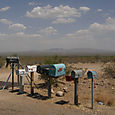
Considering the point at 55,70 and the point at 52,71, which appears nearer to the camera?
the point at 55,70

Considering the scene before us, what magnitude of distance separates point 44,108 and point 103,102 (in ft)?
9.19

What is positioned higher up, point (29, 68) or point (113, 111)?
point (29, 68)

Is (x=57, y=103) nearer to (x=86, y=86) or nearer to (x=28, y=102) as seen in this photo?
(x=28, y=102)

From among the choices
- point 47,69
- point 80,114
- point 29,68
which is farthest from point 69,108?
point 29,68

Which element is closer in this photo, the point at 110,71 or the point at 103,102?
the point at 103,102

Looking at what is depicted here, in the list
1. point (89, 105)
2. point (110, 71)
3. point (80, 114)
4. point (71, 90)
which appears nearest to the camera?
point (80, 114)

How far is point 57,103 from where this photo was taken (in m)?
7.21

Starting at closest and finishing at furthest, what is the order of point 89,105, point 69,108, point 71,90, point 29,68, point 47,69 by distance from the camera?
point 69,108 → point 89,105 → point 47,69 → point 29,68 → point 71,90

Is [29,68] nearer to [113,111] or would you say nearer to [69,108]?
[69,108]

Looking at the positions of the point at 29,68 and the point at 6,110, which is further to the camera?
the point at 29,68

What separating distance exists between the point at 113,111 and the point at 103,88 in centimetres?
397

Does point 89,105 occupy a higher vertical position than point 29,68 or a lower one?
lower

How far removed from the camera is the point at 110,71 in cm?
1470

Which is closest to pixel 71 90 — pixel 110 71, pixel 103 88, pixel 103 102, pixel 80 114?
pixel 103 88
